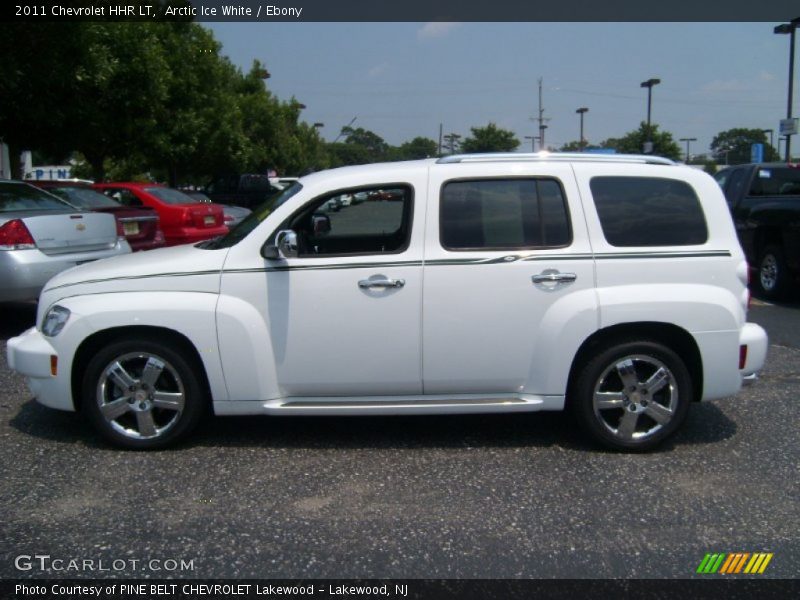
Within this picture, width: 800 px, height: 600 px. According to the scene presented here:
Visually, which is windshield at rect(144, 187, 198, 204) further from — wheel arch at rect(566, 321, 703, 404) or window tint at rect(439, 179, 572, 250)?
wheel arch at rect(566, 321, 703, 404)

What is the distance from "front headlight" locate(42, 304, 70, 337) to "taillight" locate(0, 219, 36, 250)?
10.2 feet

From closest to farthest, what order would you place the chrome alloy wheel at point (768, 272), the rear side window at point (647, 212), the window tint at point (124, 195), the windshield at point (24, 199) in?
the rear side window at point (647, 212), the windshield at point (24, 199), the chrome alloy wheel at point (768, 272), the window tint at point (124, 195)

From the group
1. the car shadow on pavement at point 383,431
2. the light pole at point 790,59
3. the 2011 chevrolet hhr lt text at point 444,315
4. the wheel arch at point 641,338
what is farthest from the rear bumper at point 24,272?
the light pole at point 790,59

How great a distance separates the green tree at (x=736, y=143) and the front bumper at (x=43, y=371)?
7140 centimetres

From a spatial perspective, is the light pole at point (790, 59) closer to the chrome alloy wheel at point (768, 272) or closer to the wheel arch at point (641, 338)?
the chrome alloy wheel at point (768, 272)

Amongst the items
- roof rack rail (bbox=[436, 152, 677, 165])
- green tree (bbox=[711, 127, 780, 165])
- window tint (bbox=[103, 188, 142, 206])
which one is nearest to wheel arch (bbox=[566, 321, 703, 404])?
roof rack rail (bbox=[436, 152, 677, 165])

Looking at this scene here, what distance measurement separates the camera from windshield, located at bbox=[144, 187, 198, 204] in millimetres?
13430

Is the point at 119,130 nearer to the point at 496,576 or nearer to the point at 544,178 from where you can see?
the point at 544,178

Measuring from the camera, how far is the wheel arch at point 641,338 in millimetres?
4582

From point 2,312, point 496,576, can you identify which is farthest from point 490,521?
point 2,312

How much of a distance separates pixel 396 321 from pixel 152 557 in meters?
1.83

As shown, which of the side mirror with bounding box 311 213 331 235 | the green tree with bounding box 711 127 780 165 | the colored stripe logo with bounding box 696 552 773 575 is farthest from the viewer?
the green tree with bounding box 711 127 780 165

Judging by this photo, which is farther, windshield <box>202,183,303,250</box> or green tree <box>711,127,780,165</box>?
green tree <box>711,127,780,165</box>
